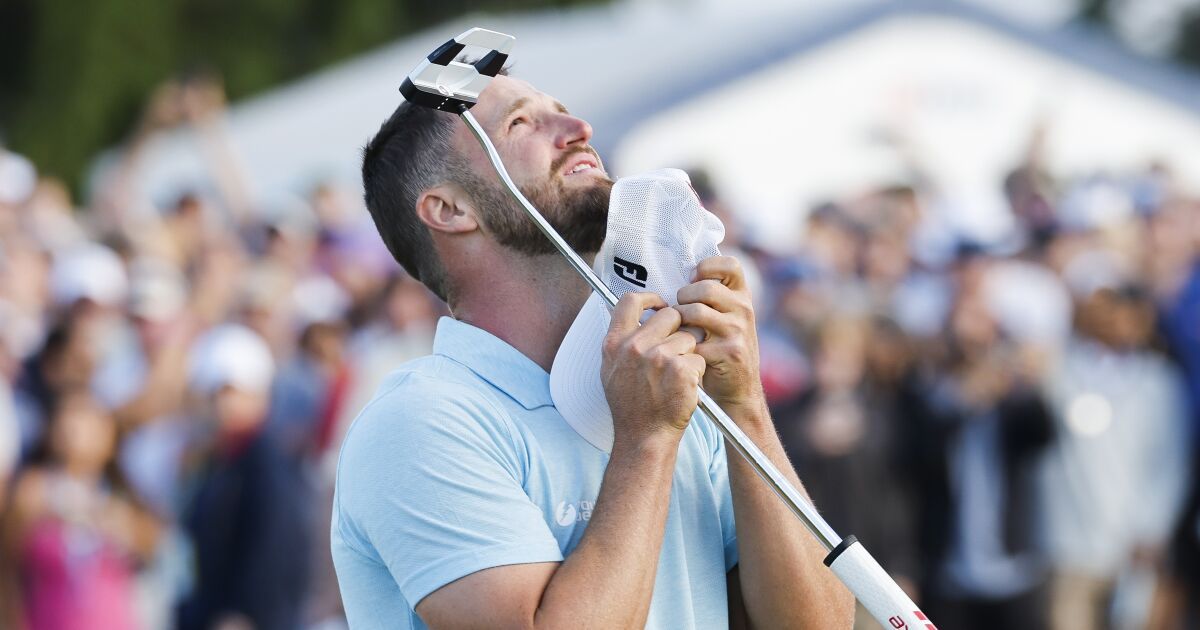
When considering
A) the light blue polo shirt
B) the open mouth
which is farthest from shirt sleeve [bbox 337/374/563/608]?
the open mouth

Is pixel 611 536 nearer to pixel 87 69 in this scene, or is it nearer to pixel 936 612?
pixel 936 612

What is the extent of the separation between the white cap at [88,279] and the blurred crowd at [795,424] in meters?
0.02

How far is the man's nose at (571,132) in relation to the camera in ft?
9.32

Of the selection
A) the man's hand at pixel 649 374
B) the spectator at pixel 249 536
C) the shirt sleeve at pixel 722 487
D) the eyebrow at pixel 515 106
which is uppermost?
the eyebrow at pixel 515 106

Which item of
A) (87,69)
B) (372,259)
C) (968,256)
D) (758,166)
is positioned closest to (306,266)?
(372,259)

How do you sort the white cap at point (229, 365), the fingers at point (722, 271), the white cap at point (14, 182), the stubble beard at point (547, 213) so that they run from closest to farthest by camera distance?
the fingers at point (722, 271) < the stubble beard at point (547, 213) < the white cap at point (229, 365) < the white cap at point (14, 182)

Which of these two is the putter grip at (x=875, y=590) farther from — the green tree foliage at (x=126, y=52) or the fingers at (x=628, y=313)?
the green tree foliage at (x=126, y=52)

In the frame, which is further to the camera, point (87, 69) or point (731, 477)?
point (87, 69)

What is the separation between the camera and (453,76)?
269cm

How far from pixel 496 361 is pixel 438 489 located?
1.11 ft

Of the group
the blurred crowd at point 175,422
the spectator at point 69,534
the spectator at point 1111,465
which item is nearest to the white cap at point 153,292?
the blurred crowd at point 175,422

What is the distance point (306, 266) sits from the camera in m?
10.2

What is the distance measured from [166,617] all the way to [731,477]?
5.28 meters

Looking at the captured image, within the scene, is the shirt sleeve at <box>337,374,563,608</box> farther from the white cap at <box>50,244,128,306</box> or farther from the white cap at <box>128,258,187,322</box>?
the white cap at <box>128,258,187,322</box>
